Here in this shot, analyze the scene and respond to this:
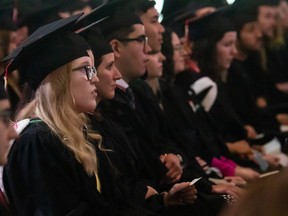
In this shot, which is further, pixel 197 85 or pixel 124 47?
pixel 197 85

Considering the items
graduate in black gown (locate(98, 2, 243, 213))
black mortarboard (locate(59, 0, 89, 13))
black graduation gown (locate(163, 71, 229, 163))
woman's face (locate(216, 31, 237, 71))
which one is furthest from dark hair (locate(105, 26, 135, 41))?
woman's face (locate(216, 31, 237, 71))

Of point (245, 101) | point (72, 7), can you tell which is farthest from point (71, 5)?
point (245, 101)

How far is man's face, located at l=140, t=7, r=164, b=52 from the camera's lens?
473 cm

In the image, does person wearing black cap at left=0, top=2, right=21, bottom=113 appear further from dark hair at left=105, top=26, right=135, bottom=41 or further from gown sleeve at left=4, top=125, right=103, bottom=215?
gown sleeve at left=4, top=125, right=103, bottom=215

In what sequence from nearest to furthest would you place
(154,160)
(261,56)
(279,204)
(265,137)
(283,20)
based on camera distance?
1. (279,204)
2. (154,160)
3. (265,137)
4. (261,56)
5. (283,20)

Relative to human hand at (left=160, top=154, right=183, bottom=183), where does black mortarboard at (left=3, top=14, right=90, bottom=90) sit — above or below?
above

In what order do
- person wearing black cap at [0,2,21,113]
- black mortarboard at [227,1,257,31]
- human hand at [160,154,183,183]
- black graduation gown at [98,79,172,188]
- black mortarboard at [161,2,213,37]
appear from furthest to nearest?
black mortarboard at [227,1,257,31], black mortarboard at [161,2,213,37], person wearing black cap at [0,2,21,113], human hand at [160,154,183,183], black graduation gown at [98,79,172,188]

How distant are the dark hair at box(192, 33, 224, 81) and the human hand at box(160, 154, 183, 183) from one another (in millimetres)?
→ 2037

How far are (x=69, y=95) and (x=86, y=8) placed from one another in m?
2.69

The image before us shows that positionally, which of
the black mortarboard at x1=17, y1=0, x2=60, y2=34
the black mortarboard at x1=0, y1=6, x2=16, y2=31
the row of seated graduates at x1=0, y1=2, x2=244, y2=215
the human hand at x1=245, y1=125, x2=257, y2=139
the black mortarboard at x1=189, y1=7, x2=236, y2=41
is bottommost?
the human hand at x1=245, y1=125, x2=257, y2=139

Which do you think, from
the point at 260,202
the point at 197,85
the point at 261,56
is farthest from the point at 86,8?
the point at 260,202

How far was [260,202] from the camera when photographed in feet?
3.77

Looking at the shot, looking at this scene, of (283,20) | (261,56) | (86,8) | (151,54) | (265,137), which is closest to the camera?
(151,54)

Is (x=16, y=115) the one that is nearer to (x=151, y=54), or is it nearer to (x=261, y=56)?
(x=151, y=54)
